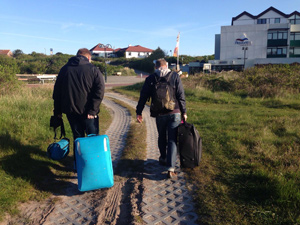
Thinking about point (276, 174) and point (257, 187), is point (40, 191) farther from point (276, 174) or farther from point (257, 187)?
point (276, 174)

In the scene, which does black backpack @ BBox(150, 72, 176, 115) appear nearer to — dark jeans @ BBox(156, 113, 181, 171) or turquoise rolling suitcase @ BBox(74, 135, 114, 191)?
dark jeans @ BBox(156, 113, 181, 171)

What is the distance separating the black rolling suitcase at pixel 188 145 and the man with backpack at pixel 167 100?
0.11 meters

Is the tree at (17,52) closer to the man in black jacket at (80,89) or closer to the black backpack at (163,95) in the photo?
the man in black jacket at (80,89)

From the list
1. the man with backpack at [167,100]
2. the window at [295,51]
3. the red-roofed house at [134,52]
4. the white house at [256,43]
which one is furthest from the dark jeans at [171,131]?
the red-roofed house at [134,52]

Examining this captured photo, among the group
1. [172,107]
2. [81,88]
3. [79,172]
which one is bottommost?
[79,172]

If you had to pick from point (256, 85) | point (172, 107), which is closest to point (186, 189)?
point (172, 107)

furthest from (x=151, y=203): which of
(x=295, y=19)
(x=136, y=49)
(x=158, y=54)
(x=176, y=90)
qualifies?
(x=136, y=49)

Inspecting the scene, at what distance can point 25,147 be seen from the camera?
16.3 feet

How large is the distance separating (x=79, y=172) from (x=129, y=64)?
209 feet

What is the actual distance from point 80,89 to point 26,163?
173cm

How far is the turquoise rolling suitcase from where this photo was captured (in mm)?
3377

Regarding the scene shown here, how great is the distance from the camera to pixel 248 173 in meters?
3.97

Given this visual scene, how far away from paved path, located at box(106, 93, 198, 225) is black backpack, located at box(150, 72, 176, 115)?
1.09 meters

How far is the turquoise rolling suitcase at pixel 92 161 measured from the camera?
3377 mm
